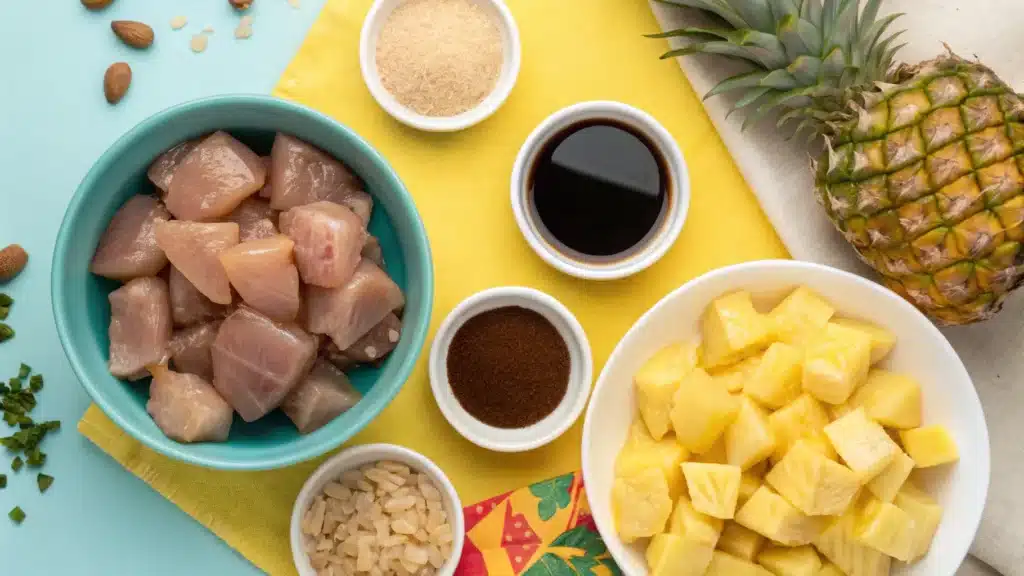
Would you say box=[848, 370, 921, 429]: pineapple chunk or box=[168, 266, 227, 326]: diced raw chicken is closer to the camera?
box=[168, 266, 227, 326]: diced raw chicken

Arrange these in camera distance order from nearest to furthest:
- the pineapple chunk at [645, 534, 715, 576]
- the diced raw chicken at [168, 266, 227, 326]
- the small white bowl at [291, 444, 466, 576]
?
the diced raw chicken at [168, 266, 227, 326] < the pineapple chunk at [645, 534, 715, 576] < the small white bowl at [291, 444, 466, 576]

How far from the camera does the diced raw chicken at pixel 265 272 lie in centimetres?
151

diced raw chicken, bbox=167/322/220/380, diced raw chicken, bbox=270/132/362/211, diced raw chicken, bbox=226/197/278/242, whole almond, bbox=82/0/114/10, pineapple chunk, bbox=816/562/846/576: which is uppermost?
whole almond, bbox=82/0/114/10

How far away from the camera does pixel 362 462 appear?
1.89m

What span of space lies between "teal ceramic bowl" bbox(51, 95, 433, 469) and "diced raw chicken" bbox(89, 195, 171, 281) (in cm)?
2

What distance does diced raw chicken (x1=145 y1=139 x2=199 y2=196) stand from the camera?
162cm

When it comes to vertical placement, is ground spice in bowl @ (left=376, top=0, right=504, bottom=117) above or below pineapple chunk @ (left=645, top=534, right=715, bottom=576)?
above

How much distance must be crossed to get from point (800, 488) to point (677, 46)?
3.39ft

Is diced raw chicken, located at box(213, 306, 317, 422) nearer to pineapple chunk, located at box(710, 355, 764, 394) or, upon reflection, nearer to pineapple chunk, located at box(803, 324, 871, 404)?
pineapple chunk, located at box(710, 355, 764, 394)

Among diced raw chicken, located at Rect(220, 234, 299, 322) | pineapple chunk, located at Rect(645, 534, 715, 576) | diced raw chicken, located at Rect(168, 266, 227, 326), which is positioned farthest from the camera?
pineapple chunk, located at Rect(645, 534, 715, 576)

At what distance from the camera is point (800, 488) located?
66.5 inches

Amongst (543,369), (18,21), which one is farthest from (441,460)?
(18,21)

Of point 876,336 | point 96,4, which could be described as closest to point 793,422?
point 876,336

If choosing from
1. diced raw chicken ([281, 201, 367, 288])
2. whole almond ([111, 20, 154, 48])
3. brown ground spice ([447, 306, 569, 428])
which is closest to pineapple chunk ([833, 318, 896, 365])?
brown ground spice ([447, 306, 569, 428])
